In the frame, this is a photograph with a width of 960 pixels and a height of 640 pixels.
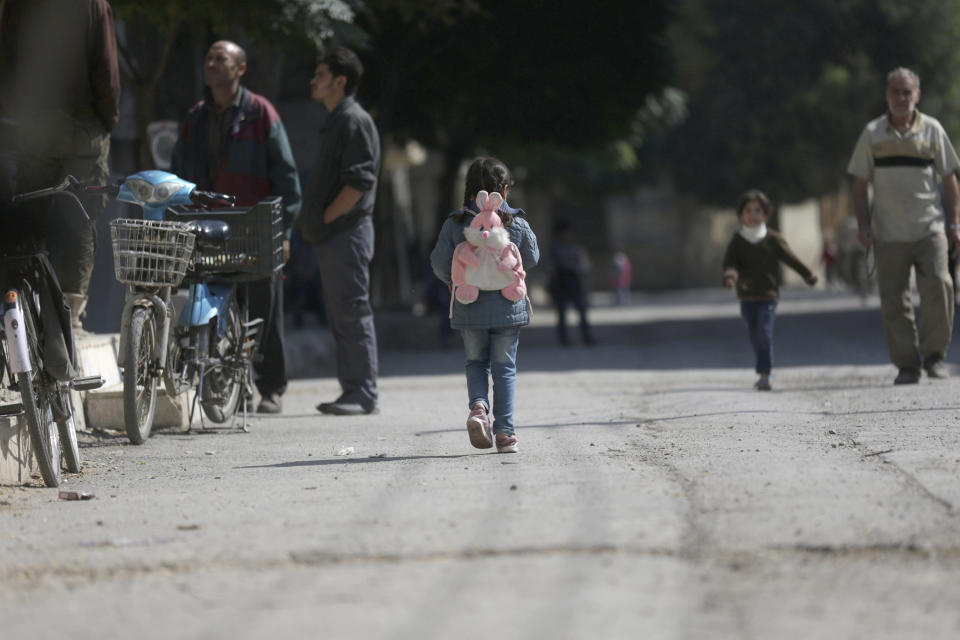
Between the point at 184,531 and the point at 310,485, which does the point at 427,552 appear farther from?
the point at 310,485

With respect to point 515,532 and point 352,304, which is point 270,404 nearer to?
point 352,304

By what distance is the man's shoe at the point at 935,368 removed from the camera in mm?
10516

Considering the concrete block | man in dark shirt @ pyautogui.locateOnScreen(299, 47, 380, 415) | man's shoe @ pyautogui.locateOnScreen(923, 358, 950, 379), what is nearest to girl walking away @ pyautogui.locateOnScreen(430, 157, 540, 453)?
the concrete block

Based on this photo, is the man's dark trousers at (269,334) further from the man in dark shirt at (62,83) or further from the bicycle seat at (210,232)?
Result: the man in dark shirt at (62,83)

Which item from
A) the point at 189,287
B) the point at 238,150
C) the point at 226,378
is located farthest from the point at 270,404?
the point at 238,150

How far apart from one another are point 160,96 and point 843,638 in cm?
1372

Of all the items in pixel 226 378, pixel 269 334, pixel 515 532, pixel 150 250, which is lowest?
pixel 515 532

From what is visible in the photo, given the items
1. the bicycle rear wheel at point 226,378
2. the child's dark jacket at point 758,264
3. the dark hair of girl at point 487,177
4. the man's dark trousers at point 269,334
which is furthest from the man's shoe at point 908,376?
the bicycle rear wheel at point 226,378

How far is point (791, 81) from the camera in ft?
149

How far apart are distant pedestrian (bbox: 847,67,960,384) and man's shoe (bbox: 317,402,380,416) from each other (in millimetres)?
3559

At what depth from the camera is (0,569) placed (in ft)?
14.8

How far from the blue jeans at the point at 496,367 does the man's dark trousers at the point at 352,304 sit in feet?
6.71

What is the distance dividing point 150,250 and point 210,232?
44cm

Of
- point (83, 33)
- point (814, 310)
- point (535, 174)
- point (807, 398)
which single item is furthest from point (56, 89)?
point (535, 174)
